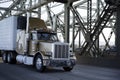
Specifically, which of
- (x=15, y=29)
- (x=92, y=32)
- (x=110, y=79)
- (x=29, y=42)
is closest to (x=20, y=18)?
(x=15, y=29)

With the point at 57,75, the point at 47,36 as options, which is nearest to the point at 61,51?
the point at 47,36

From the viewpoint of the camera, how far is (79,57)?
24.8 m

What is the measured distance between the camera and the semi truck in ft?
53.8

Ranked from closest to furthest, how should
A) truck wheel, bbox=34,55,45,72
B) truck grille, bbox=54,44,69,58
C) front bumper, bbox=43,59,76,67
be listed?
front bumper, bbox=43,59,76,67 < truck wheel, bbox=34,55,45,72 < truck grille, bbox=54,44,69,58

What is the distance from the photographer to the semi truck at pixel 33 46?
53.8 ft

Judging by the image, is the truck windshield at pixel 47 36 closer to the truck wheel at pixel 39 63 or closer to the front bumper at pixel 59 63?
the truck wheel at pixel 39 63

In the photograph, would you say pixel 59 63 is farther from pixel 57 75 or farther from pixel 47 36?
pixel 47 36

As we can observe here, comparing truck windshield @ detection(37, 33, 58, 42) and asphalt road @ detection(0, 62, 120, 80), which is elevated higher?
truck windshield @ detection(37, 33, 58, 42)

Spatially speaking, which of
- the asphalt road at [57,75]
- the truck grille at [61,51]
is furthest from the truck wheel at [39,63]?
the truck grille at [61,51]

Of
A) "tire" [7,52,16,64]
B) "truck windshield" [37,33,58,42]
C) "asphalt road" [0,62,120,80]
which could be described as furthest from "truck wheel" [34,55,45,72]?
"tire" [7,52,16,64]

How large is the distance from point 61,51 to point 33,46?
2.29 metres

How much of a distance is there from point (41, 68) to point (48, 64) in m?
0.66

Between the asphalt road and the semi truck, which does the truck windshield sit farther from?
the asphalt road

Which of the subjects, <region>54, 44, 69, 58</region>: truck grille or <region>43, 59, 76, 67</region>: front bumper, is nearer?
<region>43, 59, 76, 67</region>: front bumper
